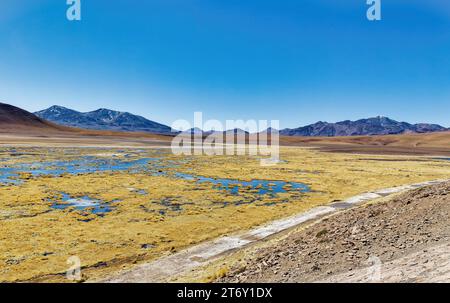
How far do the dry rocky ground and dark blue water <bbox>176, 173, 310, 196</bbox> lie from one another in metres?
15.8

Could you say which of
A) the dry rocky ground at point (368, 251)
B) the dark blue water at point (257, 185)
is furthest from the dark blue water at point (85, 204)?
the dry rocky ground at point (368, 251)

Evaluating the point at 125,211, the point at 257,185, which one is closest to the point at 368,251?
the point at 125,211

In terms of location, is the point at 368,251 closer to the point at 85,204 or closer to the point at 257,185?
the point at 85,204

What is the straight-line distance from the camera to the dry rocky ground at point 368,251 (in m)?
9.26

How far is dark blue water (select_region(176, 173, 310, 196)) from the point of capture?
104 ft

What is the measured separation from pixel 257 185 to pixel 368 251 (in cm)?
2385

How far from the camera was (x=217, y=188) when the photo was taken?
32.4m

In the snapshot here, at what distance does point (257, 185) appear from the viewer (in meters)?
35.1

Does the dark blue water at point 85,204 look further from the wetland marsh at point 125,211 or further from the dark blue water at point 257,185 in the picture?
the dark blue water at point 257,185

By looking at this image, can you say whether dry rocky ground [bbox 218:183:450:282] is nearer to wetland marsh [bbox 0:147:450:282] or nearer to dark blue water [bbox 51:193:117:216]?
wetland marsh [bbox 0:147:450:282]

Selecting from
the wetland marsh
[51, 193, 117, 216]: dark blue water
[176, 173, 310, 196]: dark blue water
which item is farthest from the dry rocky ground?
[176, 173, 310, 196]: dark blue water

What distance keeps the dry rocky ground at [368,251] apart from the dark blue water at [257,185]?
51.7ft
